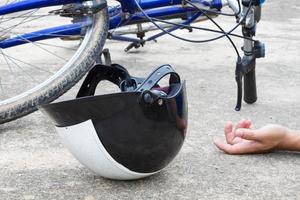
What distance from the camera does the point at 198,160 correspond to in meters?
1.89

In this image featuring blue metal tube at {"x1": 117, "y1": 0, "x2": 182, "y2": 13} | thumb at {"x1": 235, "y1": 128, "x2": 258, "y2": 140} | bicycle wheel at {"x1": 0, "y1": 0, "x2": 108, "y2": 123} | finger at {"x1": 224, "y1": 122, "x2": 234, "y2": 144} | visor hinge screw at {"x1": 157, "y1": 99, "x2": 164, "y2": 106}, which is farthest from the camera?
blue metal tube at {"x1": 117, "y1": 0, "x2": 182, "y2": 13}

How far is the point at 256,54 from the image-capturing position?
2469mm

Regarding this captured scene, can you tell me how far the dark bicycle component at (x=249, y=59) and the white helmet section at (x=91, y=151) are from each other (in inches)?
33.9

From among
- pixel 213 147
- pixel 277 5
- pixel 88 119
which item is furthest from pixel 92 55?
pixel 277 5

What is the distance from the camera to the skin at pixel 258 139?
1829 millimetres

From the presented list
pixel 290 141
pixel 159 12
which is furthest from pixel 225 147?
pixel 159 12

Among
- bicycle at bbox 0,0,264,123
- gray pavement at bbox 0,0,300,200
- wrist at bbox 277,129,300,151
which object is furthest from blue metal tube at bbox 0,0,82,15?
wrist at bbox 277,129,300,151

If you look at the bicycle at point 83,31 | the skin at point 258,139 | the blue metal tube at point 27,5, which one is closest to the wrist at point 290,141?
the skin at point 258,139

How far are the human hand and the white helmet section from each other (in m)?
0.36

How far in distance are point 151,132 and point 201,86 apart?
4.05 ft

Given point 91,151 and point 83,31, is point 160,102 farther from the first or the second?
point 83,31

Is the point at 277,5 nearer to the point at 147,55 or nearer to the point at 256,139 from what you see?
the point at 147,55

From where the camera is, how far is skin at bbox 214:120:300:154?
1.83m

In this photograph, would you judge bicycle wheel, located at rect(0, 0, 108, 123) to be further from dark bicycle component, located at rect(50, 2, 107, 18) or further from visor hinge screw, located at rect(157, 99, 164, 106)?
visor hinge screw, located at rect(157, 99, 164, 106)
